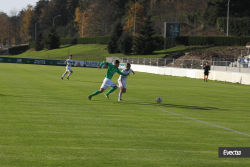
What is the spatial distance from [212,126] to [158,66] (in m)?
42.4

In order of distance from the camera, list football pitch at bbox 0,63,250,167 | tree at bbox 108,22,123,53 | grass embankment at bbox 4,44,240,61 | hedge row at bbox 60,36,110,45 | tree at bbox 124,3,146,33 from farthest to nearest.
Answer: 1. hedge row at bbox 60,36,110,45
2. tree at bbox 124,3,146,33
3. tree at bbox 108,22,123,53
4. grass embankment at bbox 4,44,240,61
5. football pitch at bbox 0,63,250,167

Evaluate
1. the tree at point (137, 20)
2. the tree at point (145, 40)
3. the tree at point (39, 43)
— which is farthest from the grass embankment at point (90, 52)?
the tree at point (39, 43)

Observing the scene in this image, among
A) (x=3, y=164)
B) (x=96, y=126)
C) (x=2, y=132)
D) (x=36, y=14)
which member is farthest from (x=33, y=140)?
(x=36, y=14)

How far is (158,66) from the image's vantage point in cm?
5253

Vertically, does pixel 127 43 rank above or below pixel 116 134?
above

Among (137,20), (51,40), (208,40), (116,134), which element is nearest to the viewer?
(116,134)

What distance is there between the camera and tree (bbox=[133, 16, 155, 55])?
7869 cm

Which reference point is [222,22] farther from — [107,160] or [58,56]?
[107,160]

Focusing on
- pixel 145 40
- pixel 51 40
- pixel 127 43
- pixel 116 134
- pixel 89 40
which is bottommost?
pixel 116 134

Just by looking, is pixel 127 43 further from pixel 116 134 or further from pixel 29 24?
pixel 29 24

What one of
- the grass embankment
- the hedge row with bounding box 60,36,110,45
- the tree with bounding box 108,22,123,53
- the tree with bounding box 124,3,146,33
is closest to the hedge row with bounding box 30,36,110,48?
the hedge row with bounding box 60,36,110,45

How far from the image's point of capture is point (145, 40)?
79.2 m

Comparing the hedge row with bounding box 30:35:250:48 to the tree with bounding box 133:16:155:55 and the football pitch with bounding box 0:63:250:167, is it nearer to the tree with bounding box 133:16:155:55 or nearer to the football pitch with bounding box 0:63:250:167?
the tree with bounding box 133:16:155:55

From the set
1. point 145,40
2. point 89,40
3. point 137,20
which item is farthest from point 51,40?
point 145,40
